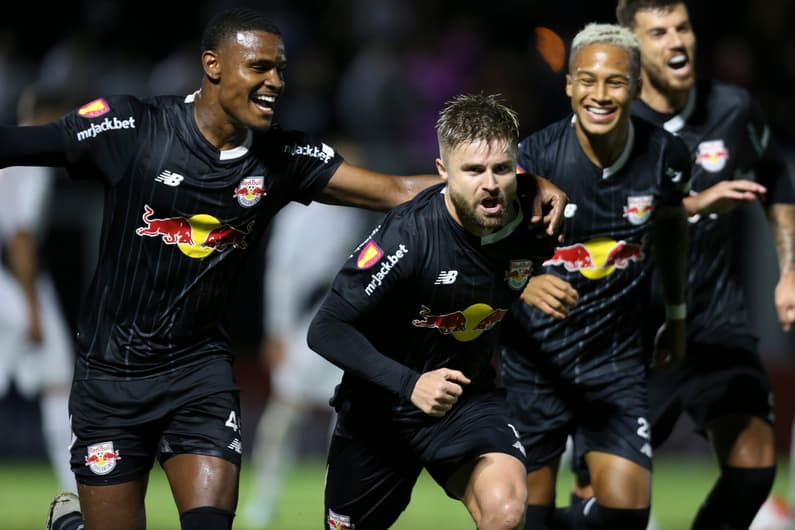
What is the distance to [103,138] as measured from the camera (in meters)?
5.74

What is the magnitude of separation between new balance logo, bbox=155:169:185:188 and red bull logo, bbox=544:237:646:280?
1724 millimetres

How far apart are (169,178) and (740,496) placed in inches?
127

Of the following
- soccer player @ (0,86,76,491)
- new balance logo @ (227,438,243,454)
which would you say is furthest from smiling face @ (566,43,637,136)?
soccer player @ (0,86,76,491)

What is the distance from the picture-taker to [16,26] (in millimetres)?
14203

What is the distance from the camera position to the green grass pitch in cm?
948

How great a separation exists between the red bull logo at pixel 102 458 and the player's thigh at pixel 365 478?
2.98ft

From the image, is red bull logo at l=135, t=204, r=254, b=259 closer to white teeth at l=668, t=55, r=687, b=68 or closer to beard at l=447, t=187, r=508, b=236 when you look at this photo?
beard at l=447, t=187, r=508, b=236

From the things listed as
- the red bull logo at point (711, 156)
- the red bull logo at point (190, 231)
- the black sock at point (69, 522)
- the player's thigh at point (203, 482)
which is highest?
the red bull logo at point (711, 156)

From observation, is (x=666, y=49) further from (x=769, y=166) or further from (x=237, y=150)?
(x=237, y=150)

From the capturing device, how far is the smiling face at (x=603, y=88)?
20.4ft

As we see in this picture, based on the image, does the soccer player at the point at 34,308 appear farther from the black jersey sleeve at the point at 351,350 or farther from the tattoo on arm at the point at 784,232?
the tattoo on arm at the point at 784,232

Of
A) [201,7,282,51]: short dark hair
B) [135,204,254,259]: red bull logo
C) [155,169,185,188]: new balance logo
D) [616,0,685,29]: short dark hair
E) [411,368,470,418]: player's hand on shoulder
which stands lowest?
[411,368,470,418]: player's hand on shoulder

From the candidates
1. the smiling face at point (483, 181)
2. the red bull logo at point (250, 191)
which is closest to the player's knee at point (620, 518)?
the smiling face at point (483, 181)

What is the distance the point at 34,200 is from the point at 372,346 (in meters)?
5.18
